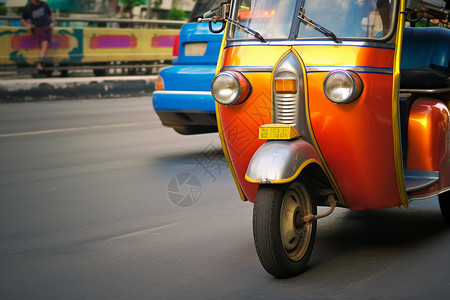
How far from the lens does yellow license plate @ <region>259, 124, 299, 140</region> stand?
15.2 feet

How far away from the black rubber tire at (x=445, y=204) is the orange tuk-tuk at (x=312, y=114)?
564 mm

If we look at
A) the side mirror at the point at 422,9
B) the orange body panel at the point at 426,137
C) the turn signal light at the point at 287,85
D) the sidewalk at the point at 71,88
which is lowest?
the sidewalk at the point at 71,88

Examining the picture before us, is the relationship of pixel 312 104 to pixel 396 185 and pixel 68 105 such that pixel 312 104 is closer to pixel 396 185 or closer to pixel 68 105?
pixel 396 185

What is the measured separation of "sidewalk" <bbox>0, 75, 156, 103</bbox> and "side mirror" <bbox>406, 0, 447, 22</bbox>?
11366 millimetres

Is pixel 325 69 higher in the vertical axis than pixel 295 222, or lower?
higher

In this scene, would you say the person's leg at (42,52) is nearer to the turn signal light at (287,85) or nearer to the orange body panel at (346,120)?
the orange body panel at (346,120)

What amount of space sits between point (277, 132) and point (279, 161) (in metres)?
0.26

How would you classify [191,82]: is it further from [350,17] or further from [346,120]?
[346,120]

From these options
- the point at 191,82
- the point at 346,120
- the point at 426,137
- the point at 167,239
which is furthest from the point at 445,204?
the point at 191,82

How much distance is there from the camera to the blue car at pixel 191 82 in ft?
28.3

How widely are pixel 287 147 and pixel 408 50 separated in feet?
7.51

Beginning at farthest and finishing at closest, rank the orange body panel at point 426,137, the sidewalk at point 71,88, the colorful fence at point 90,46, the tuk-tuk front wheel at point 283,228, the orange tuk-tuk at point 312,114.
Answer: the colorful fence at point 90,46 → the sidewalk at point 71,88 → the orange body panel at point 426,137 → the orange tuk-tuk at point 312,114 → the tuk-tuk front wheel at point 283,228

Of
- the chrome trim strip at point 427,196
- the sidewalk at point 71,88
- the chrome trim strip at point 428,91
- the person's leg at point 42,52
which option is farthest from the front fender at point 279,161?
the person's leg at point 42,52

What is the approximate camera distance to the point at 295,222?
4.63m
